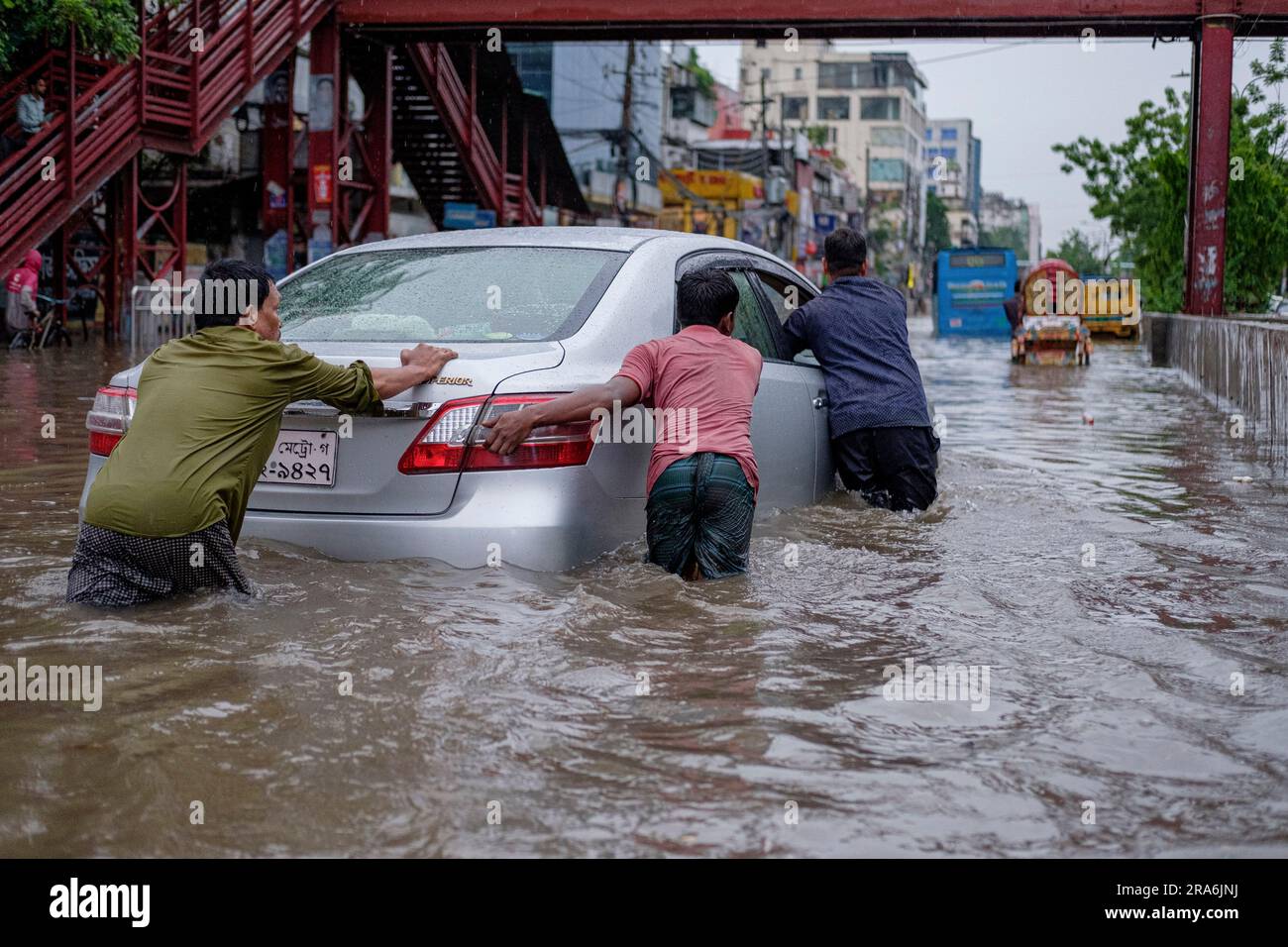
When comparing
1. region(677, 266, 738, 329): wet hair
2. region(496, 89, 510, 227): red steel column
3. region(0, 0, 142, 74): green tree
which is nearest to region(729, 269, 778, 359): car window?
region(677, 266, 738, 329): wet hair

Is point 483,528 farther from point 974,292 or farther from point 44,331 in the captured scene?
point 974,292

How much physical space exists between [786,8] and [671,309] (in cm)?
1636

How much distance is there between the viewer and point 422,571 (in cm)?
464

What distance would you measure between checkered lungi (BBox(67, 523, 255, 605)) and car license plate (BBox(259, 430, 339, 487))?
0.33 metres

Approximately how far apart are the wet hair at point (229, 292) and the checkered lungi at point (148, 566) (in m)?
0.62

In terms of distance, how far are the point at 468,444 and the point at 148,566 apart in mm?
1006

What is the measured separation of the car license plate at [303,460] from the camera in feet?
15.6

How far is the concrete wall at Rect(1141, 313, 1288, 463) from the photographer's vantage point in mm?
10766

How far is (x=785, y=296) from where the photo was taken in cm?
693

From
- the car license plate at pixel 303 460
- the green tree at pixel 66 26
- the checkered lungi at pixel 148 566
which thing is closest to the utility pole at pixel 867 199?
the green tree at pixel 66 26

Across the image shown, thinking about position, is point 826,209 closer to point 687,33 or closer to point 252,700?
point 687,33

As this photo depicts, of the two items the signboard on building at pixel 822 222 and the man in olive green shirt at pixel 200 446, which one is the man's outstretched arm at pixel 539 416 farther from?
the signboard on building at pixel 822 222

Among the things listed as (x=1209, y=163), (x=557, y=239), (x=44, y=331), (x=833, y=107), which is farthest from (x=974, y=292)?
(x=833, y=107)

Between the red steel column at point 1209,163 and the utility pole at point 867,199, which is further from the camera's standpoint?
the utility pole at point 867,199
